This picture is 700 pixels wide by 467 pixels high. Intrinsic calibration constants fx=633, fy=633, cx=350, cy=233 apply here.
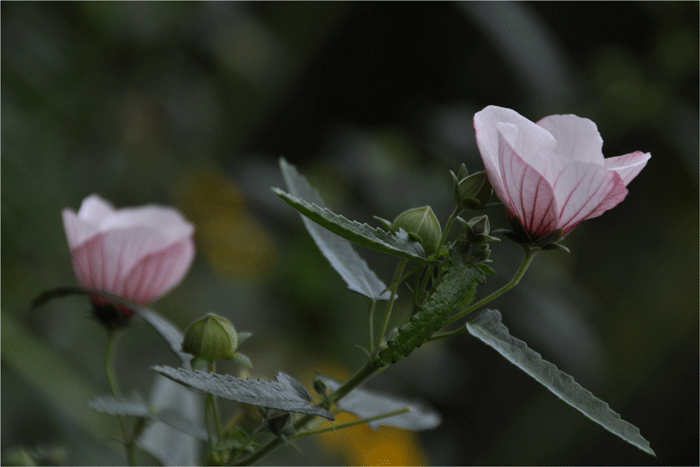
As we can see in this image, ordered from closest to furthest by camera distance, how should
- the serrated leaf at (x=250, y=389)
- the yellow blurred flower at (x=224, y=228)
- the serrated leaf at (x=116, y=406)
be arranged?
the serrated leaf at (x=250, y=389)
the serrated leaf at (x=116, y=406)
the yellow blurred flower at (x=224, y=228)

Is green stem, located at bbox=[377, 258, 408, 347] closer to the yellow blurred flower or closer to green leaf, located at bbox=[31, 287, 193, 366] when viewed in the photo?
green leaf, located at bbox=[31, 287, 193, 366]

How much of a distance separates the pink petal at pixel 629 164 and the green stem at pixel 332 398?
0.63 feet

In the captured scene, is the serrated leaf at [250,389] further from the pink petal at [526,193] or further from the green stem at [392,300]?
the pink petal at [526,193]

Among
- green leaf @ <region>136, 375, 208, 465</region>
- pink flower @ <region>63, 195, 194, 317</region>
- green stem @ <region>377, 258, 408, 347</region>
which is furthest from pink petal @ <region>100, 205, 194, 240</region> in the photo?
green stem @ <region>377, 258, 408, 347</region>

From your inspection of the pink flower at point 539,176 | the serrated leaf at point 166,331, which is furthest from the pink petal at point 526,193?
the serrated leaf at point 166,331

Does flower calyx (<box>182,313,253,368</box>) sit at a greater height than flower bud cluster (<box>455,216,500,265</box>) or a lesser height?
lesser

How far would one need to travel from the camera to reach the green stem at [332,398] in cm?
38

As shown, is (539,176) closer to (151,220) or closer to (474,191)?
(474,191)

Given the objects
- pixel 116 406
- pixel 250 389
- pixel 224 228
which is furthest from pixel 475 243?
pixel 224 228

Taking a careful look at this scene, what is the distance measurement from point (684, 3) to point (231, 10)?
869 millimetres

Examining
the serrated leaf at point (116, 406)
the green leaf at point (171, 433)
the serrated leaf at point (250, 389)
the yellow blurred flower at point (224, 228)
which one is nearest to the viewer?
the serrated leaf at point (250, 389)

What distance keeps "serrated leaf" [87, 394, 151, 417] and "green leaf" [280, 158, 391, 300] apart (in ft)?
0.56

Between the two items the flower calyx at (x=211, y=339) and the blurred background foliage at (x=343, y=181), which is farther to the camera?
the blurred background foliage at (x=343, y=181)

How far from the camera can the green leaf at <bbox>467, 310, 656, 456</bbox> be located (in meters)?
0.33
